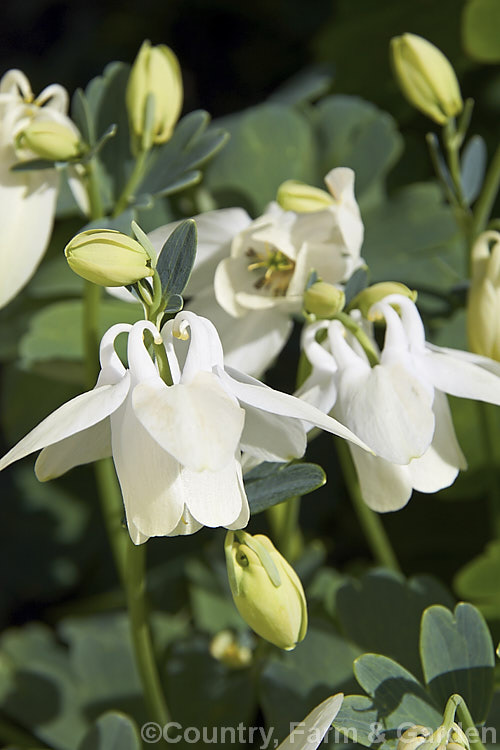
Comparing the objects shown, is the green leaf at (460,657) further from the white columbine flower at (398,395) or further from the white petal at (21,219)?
the white petal at (21,219)

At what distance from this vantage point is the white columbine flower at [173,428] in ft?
1.36

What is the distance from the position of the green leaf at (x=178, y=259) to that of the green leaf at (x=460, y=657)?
0.26 m

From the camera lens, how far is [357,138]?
96cm

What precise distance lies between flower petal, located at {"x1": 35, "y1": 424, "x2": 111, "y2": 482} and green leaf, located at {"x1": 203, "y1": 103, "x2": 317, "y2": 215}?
1.75 ft

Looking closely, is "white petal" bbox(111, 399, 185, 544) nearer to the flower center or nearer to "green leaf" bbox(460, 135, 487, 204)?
the flower center

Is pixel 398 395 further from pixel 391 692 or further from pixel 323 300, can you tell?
pixel 391 692

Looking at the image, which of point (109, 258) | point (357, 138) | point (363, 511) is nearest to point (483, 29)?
point (357, 138)

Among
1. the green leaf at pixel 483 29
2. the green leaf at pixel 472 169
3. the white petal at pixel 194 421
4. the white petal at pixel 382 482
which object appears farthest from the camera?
the green leaf at pixel 483 29

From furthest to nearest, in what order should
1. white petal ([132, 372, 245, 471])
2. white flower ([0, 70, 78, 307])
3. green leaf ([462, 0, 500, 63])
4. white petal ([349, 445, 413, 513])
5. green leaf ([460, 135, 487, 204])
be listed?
green leaf ([462, 0, 500, 63]) → green leaf ([460, 135, 487, 204]) → white flower ([0, 70, 78, 307]) → white petal ([349, 445, 413, 513]) → white petal ([132, 372, 245, 471])

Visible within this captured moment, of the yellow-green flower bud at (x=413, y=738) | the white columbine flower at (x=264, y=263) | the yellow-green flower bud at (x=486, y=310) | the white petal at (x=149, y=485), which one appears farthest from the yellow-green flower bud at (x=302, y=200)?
the yellow-green flower bud at (x=413, y=738)

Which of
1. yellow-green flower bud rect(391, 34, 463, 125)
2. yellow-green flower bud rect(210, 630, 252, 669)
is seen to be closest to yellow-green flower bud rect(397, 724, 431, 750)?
yellow-green flower bud rect(210, 630, 252, 669)

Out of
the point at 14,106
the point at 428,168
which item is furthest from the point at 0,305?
the point at 428,168

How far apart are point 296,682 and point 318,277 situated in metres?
0.34

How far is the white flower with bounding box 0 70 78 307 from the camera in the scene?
65cm
